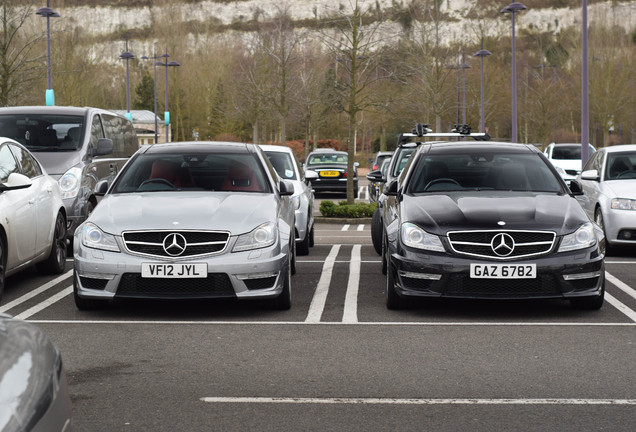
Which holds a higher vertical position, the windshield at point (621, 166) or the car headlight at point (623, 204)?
the windshield at point (621, 166)

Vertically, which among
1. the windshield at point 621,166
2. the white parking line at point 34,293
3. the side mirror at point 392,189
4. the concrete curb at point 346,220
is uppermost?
the side mirror at point 392,189

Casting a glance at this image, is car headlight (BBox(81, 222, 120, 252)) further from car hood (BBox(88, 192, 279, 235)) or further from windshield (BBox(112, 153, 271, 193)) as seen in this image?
windshield (BBox(112, 153, 271, 193))

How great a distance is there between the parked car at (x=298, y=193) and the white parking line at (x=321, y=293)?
456 millimetres

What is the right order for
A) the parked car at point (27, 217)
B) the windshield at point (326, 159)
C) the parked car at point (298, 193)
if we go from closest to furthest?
the parked car at point (27, 217)
the parked car at point (298, 193)
the windshield at point (326, 159)

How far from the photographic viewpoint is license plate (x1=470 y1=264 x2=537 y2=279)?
8078 mm

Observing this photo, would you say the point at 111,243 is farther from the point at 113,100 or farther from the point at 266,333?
the point at 113,100

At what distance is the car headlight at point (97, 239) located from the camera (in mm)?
8211

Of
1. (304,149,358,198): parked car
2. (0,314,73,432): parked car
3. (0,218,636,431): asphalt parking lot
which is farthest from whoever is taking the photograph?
(304,149,358,198): parked car

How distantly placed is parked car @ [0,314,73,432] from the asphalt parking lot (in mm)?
2055

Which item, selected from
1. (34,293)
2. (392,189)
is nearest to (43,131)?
(34,293)

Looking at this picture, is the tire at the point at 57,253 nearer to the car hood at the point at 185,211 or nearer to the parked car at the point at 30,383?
the car hood at the point at 185,211

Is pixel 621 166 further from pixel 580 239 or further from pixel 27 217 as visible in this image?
pixel 27 217

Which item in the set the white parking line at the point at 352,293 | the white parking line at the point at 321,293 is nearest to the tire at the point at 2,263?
the white parking line at the point at 321,293

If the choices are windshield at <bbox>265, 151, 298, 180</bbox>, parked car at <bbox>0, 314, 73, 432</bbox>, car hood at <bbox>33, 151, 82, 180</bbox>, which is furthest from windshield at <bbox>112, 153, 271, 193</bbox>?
parked car at <bbox>0, 314, 73, 432</bbox>
